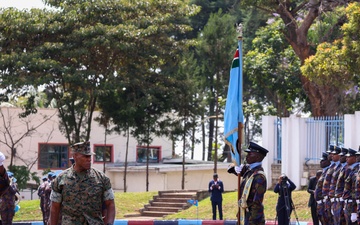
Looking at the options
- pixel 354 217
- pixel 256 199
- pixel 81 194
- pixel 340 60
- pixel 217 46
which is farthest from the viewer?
pixel 217 46

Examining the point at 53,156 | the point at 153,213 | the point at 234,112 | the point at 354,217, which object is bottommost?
the point at 153,213

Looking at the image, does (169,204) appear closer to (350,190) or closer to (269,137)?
(269,137)

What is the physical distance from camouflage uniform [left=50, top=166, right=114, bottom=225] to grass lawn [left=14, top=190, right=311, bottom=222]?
1664 cm

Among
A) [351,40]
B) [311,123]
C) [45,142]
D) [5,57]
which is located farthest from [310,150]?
[45,142]

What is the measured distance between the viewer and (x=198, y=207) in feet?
109

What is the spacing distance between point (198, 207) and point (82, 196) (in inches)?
920

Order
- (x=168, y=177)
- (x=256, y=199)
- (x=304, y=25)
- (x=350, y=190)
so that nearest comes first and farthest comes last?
1. (x=256, y=199)
2. (x=350, y=190)
3. (x=304, y=25)
4. (x=168, y=177)

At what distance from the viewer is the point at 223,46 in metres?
42.3

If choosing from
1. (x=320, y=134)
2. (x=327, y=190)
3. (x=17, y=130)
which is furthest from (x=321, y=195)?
(x=17, y=130)

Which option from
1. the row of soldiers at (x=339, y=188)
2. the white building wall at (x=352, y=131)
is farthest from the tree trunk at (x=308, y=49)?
the row of soldiers at (x=339, y=188)

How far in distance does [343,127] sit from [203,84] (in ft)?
59.7

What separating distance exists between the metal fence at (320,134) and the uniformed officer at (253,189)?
15902mm

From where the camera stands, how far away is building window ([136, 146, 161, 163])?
50844 mm

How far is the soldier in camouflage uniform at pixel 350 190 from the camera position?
16.3 m
